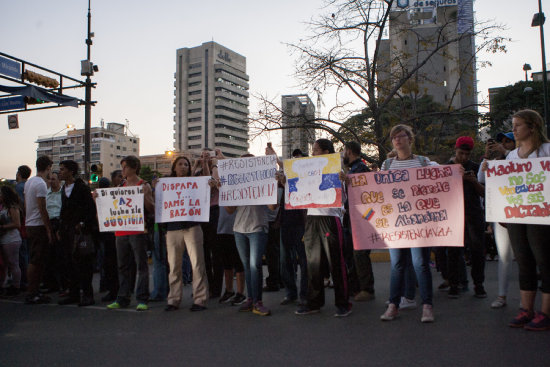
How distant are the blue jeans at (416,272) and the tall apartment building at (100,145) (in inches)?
5137

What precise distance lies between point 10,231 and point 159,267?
286 centimetres

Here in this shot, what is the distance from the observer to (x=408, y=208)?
520 cm

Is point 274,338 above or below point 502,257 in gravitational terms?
below

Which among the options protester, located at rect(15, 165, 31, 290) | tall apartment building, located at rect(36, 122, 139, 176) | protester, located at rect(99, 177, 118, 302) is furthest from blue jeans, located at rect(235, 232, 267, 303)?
tall apartment building, located at rect(36, 122, 139, 176)

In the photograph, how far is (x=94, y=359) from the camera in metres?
3.99

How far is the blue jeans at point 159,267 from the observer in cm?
702

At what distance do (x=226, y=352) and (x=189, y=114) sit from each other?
146 m

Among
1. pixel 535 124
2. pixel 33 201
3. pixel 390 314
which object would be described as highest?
pixel 535 124

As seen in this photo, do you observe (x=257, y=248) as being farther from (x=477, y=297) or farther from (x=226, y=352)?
(x=477, y=297)

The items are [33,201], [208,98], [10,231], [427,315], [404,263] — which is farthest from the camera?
[208,98]

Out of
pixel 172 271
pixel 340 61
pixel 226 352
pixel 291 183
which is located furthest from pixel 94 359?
pixel 340 61

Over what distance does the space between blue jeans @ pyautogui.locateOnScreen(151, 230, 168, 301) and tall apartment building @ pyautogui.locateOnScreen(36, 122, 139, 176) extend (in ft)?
418

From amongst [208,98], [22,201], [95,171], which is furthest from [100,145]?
[22,201]

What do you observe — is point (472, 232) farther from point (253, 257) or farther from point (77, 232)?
point (77, 232)
